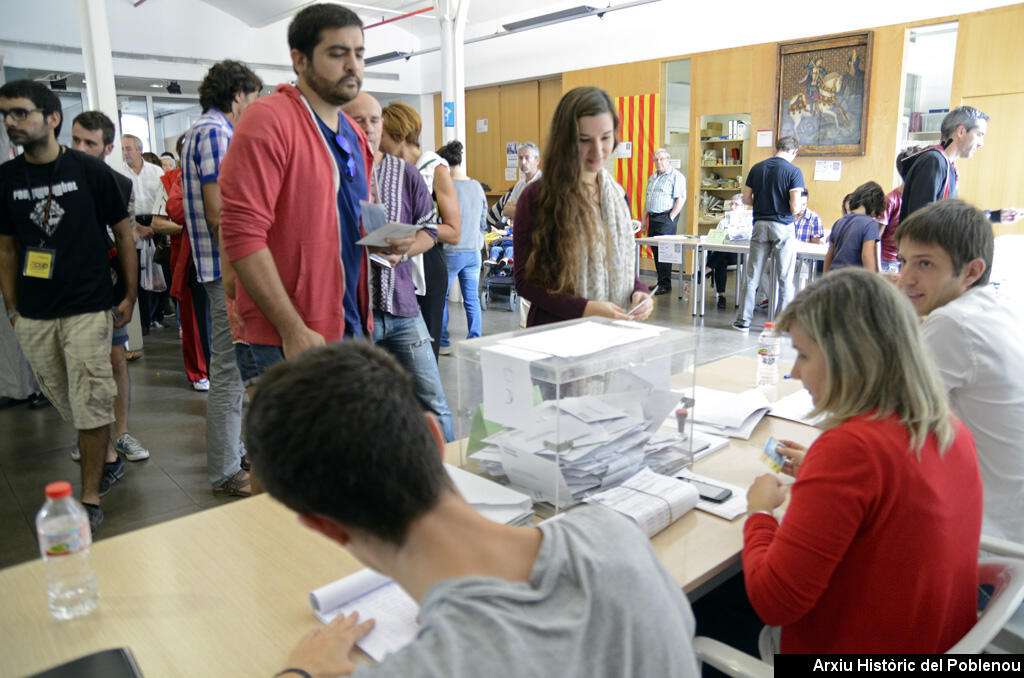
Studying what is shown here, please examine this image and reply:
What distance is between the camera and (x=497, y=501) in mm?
1425

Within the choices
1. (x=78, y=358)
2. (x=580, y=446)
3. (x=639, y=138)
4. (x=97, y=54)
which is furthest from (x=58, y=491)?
(x=639, y=138)

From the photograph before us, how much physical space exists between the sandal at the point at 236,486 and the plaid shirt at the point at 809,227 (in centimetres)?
624

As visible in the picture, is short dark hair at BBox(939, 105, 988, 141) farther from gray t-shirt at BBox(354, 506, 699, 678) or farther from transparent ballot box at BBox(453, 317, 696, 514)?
gray t-shirt at BBox(354, 506, 699, 678)

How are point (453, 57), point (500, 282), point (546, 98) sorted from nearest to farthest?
point (453, 57), point (500, 282), point (546, 98)

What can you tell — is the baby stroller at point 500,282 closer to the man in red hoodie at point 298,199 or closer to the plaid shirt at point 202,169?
the plaid shirt at point 202,169

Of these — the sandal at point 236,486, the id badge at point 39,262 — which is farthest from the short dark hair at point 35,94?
the sandal at point 236,486

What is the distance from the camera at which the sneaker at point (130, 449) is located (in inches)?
141

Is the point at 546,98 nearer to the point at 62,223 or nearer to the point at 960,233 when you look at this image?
the point at 62,223

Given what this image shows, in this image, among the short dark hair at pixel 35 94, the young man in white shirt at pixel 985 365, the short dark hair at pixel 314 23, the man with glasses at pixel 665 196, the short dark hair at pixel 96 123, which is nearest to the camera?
the young man in white shirt at pixel 985 365

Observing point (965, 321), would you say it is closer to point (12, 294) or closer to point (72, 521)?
point (72, 521)

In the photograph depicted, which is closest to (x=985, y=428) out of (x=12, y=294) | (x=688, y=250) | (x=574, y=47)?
(x=12, y=294)

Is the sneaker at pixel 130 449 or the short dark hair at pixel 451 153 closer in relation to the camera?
the sneaker at pixel 130 449

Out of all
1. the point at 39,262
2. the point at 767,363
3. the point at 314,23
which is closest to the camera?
the point at 314,23

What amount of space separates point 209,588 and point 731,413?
1.35m
